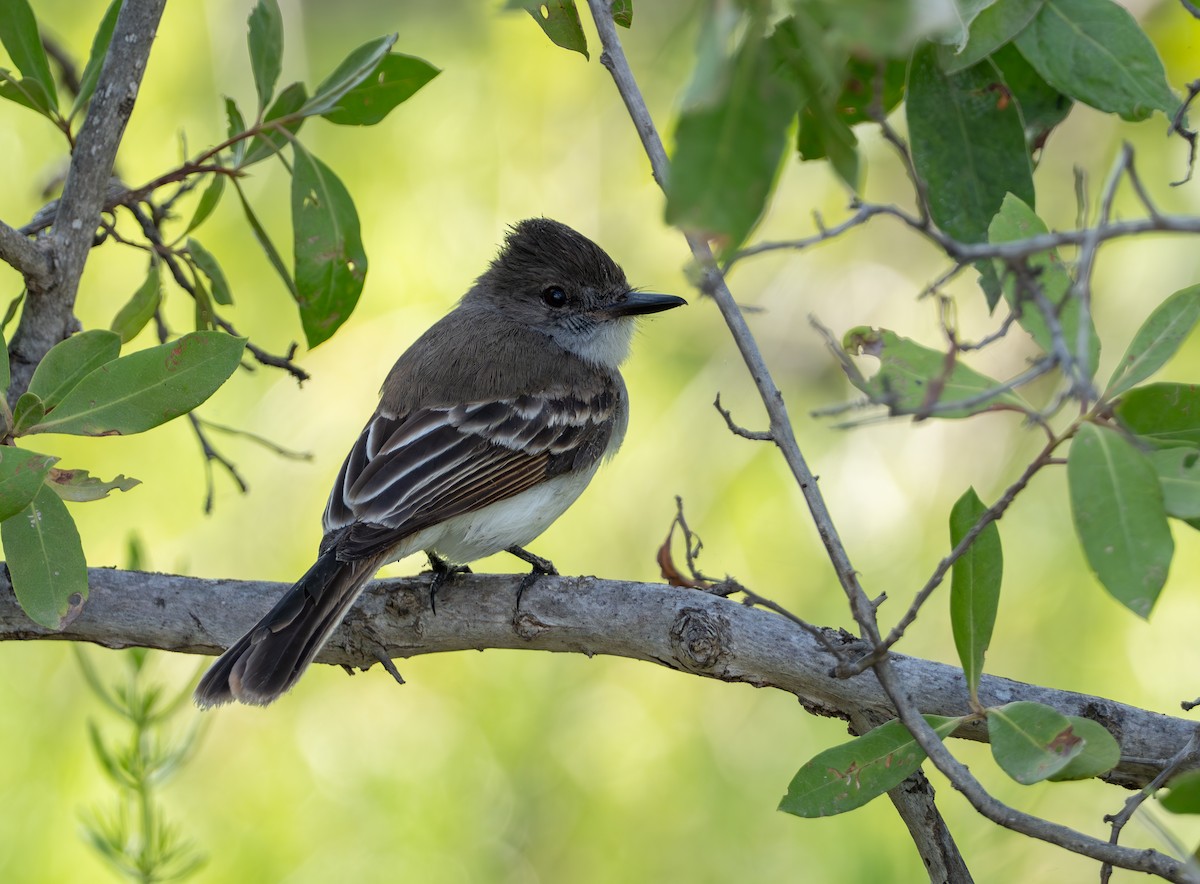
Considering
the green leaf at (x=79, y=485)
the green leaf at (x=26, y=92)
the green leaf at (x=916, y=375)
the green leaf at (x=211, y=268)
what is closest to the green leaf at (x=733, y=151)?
the green leaf at (x=916, y=375)

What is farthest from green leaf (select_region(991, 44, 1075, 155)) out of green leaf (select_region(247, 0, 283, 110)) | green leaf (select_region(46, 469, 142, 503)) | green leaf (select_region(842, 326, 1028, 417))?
green leaf (select_region(46, 469, 142, 503))

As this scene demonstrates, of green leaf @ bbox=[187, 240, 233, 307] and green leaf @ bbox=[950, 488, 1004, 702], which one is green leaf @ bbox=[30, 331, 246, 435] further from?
green leaf @ bbox=[950, 488, 1004, 702]

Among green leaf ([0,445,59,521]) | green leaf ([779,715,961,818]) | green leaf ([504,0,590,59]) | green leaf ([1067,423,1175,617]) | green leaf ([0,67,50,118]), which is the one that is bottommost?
green leaf ([779,715,961,818])

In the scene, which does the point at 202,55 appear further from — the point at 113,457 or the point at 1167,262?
the point at 1167,262

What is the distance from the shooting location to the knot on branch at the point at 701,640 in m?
2.48

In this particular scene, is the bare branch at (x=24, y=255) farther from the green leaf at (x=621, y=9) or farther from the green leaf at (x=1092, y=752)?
the green leaf at (x=1092, y=752)

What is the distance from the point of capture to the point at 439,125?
5.50m

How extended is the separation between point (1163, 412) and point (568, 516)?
3104 mm

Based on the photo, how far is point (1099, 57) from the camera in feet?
7.32

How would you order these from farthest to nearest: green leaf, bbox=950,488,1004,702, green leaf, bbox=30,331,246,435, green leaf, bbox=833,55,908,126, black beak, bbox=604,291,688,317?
black beak, bbox=604,291,688,317 → green leaf, bbox=833,55,908,126 → green leaf, bbox=30,331,246,435 → green leaf, bbox=950,488,1004,702

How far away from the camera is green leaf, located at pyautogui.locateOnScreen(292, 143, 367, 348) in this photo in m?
2.85

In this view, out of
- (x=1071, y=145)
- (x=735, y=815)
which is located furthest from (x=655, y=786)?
(x=1071, y=145)

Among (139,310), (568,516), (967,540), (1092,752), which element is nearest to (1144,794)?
(1092,752)

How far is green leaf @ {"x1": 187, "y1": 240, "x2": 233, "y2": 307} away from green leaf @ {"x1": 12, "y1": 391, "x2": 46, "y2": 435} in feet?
2.33
